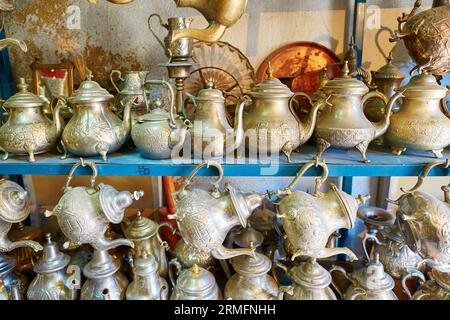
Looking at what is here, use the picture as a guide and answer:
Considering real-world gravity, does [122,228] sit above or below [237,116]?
below

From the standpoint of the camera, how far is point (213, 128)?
0.91 meters

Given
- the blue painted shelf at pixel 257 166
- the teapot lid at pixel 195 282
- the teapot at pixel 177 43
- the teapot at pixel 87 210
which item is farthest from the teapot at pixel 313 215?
the teapot at pixel 177 43

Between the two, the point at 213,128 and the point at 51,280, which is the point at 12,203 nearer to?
the point at 51,280

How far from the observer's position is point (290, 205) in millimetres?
871

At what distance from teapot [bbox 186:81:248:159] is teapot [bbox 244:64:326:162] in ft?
0.13

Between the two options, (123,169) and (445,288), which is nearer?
(123,169)

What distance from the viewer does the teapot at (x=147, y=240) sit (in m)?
1.10

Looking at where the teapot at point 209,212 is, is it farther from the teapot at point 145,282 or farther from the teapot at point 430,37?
the teapot at point 430,37

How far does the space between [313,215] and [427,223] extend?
33 centimetres

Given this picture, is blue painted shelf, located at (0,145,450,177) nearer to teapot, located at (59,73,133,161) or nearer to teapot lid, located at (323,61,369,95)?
teapot, located at (59,73,133,161)
